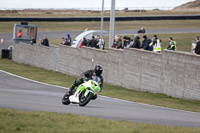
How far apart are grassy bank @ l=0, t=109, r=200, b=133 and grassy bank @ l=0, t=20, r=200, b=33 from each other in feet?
150

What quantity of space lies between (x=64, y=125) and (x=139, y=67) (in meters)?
13.8

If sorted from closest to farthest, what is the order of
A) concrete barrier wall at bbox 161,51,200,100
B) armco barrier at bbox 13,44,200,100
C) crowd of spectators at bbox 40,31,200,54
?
concrete barrier wall at bbox 161,51,200,100
armco barrier at bbox 13,44,200,100
crowd of spectators at bbox 40,31,200,54

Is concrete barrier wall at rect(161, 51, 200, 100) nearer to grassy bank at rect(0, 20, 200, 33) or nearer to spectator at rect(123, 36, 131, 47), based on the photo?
spectator at rect(123, 36, 131, 47)

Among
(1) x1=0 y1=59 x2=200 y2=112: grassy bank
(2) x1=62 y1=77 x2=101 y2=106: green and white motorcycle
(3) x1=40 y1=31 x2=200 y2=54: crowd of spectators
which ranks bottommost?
(1) x1=0 y1=59 x2=200 y2=112: grassy bank

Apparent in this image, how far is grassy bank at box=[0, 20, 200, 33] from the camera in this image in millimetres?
57438

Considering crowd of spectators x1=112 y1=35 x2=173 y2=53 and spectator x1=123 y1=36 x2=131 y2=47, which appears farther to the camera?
spectator x1=123 y1=36 x2=131 y2=47

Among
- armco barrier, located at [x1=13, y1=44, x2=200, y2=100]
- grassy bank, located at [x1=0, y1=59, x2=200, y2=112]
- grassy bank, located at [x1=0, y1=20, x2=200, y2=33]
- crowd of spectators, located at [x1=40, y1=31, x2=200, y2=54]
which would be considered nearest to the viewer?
grassy bank, located at [x1=0, y1=59, x2=200, y2=112]

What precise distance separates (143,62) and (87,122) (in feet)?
42.2

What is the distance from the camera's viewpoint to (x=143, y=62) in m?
22.9

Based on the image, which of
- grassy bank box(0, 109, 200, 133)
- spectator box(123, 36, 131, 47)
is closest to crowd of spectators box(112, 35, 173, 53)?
spectator box(123, 36, 131, 47)

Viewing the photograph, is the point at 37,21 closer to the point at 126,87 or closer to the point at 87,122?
the point at 126,87

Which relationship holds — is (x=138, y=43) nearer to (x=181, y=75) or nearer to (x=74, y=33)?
(x=181, y=75)

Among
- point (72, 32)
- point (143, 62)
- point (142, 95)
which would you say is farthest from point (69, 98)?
point (72, 32)

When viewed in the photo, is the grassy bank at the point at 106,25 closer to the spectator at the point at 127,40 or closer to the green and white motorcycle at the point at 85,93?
the spectator at the point at 127,40
